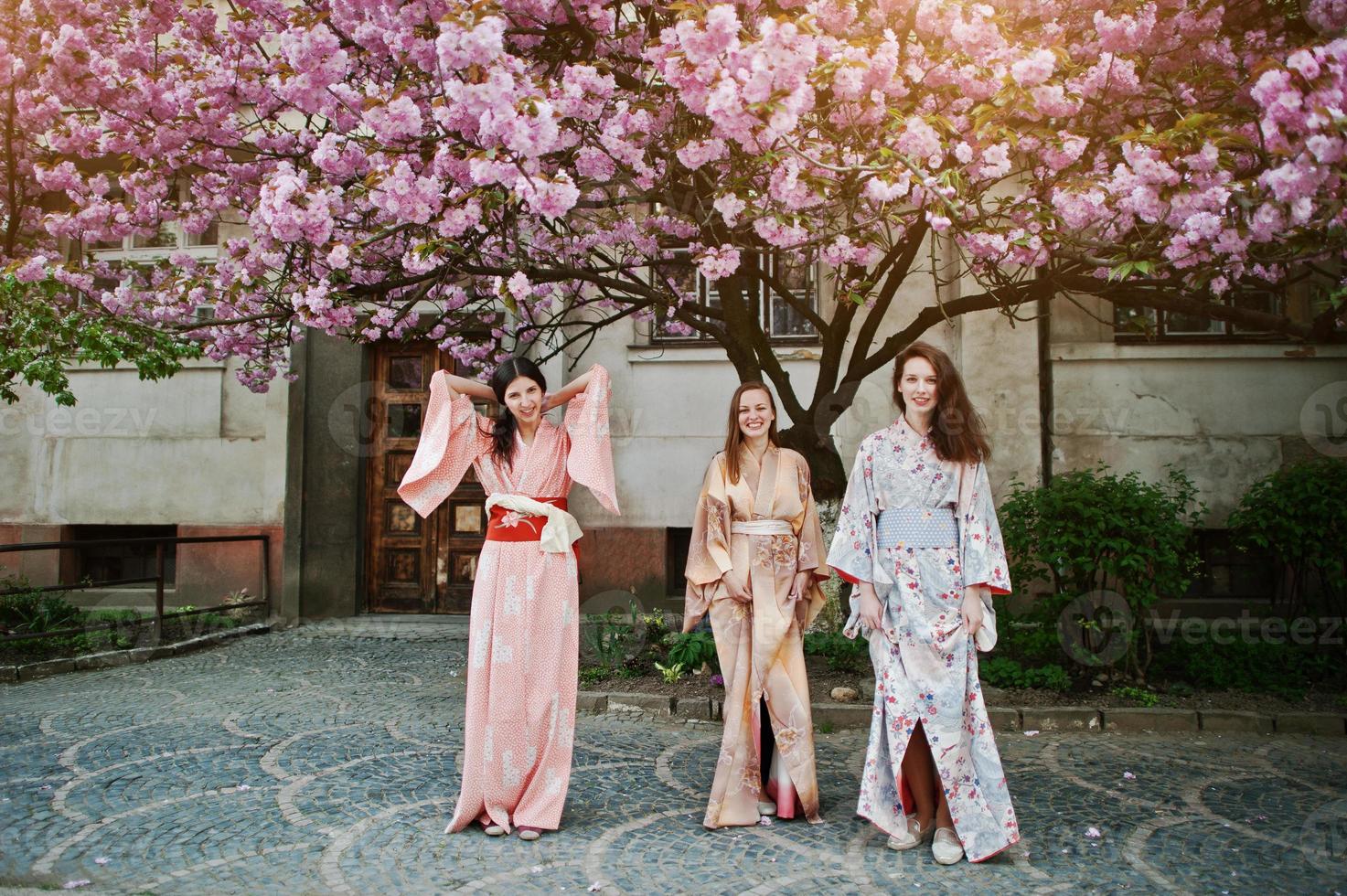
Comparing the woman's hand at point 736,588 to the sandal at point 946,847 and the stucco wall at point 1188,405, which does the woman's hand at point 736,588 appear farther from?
the stucco wall at point 1188,405

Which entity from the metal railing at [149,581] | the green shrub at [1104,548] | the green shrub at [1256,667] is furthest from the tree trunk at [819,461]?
the metal railing at [149,581]

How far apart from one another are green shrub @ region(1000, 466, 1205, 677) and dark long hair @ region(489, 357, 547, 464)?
3.73m

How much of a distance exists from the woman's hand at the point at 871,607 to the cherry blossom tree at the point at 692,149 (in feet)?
5.27

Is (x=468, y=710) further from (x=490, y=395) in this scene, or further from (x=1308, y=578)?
(x=1308, y=578)

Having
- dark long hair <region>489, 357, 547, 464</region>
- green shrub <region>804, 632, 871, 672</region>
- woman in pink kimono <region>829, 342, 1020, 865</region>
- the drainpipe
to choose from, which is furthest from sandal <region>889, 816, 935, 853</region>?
Result: the drainpipe

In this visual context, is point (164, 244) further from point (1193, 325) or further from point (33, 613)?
point (1193, 325)

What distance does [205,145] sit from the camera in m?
6.36

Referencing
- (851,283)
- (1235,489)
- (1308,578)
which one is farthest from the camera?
(1235,489)

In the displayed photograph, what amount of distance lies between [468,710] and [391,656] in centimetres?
437

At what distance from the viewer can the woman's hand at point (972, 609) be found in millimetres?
3533

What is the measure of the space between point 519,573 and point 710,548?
85cm

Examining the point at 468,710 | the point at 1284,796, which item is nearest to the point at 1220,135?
the point at 1284,796

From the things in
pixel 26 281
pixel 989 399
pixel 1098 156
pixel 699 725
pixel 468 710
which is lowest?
pixel 699 725

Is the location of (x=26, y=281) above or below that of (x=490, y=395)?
above
